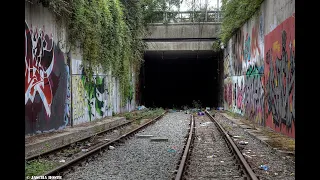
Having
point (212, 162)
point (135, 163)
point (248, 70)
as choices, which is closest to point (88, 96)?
point (248, 70)

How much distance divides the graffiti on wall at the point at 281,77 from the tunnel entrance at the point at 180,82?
2307 cm

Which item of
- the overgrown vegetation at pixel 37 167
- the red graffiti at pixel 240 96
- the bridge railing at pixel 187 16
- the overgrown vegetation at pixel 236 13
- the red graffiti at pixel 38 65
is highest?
the bridge railing at pixel 187 16

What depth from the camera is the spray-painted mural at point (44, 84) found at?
37.0 feet

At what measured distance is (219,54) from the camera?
32.7 metres

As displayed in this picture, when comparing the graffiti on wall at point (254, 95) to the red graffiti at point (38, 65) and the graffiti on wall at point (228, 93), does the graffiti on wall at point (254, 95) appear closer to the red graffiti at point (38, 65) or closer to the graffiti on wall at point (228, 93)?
the graffiti on wall at point (228, 93)

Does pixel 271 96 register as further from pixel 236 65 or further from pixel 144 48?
pixel 144 48

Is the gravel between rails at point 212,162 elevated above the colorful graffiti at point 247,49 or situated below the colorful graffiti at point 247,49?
below

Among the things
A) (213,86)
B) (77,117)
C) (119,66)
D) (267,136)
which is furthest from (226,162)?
(213,86)

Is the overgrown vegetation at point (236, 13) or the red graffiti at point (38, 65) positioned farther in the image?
the overgrown vegetation at point (236, 13)

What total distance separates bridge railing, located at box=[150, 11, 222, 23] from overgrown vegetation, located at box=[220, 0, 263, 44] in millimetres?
3726

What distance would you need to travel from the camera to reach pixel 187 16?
29.9m

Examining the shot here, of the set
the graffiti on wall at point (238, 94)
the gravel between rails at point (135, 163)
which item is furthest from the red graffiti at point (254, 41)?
the gravel between rails at point (135, 163)

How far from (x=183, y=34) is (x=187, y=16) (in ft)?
7.03
